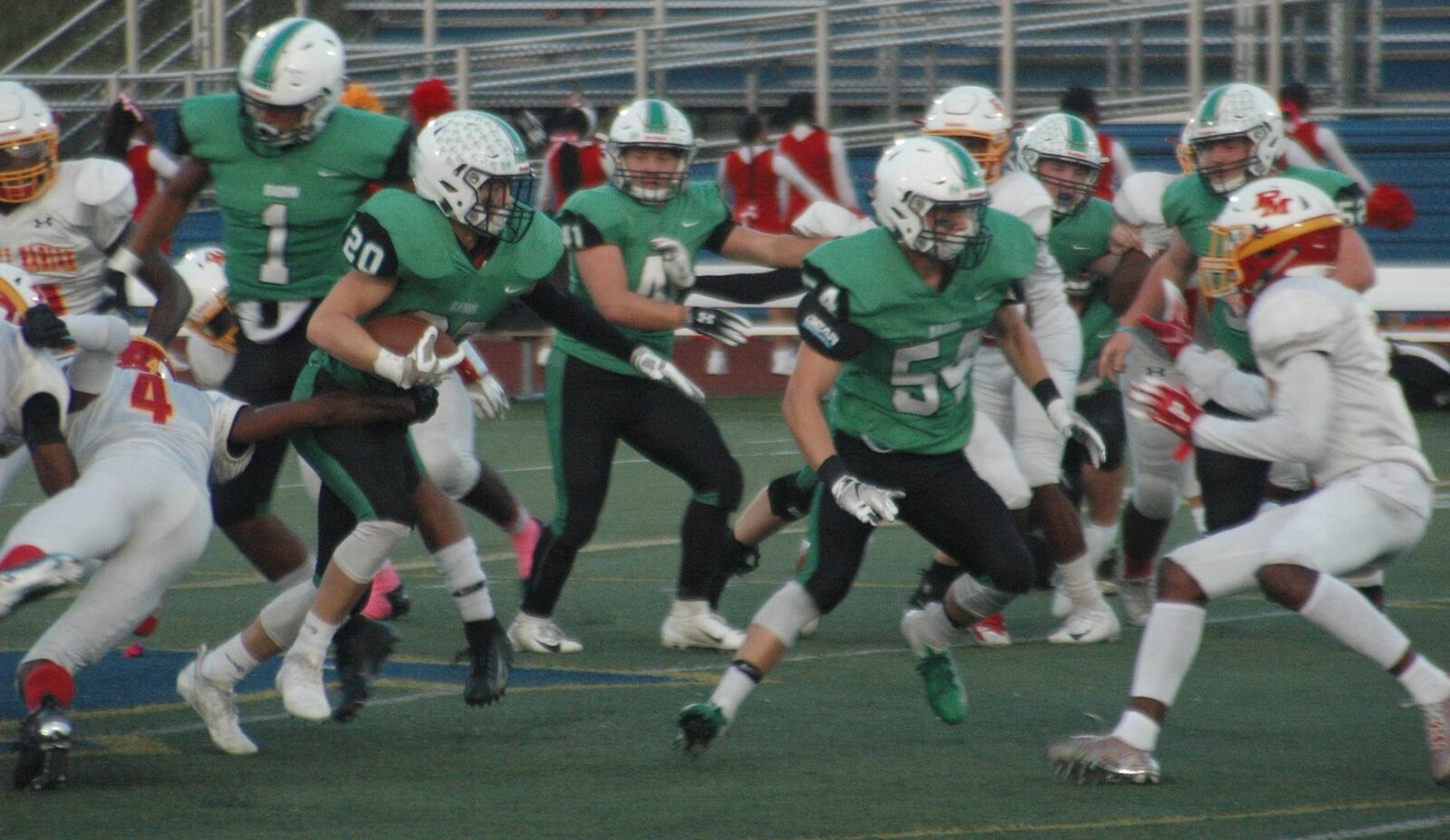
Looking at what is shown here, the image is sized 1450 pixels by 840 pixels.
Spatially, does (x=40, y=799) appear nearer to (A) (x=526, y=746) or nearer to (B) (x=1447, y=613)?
(A) (x=526, y=746)

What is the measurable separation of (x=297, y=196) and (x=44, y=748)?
6.98 feet

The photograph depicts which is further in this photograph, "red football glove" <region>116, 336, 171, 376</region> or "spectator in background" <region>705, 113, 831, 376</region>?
"spectator in background" <region>705, 113, 831, 376</region>

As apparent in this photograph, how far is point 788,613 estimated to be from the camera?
16.5 ft

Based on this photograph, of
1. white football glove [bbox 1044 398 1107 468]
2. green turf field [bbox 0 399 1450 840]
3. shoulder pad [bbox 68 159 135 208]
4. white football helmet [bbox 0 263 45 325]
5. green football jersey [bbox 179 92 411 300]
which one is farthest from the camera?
shoulder pad [bbox 68 159 135 208]

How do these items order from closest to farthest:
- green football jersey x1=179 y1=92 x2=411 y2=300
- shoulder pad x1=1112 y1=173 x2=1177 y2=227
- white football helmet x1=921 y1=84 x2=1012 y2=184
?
green football jersey x1=179 y1=92 x2=411 y2=300
white football helmet x1=921 y1=84 x2=1012 y2=184
shoulder pad x1=1112 y1=173 x2=1177 y2=227

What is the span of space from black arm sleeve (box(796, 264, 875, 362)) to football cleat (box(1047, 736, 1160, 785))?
114cm

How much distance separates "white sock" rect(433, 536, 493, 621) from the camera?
5.38m

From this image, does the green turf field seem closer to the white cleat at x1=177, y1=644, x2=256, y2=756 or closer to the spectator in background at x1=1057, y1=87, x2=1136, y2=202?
the white cleat at x1=177, y1=644, x2=256, y2=756

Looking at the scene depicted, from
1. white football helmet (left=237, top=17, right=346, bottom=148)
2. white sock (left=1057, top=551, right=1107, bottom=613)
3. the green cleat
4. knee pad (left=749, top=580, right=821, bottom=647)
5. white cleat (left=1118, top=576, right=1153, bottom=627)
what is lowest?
white cleat (left=1118, top=576, right=1153, bottom=627)

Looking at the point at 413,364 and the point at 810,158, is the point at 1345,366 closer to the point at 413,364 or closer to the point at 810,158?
the point at 413,364

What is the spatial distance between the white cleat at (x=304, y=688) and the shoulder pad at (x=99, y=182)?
1.95m

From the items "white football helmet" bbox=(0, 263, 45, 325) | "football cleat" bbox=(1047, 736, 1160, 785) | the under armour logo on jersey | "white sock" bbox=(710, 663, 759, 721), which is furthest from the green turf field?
the under armour logo on jersey

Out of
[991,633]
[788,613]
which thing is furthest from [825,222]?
[788,613]

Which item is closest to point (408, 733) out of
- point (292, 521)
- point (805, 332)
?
point (805, 332)
